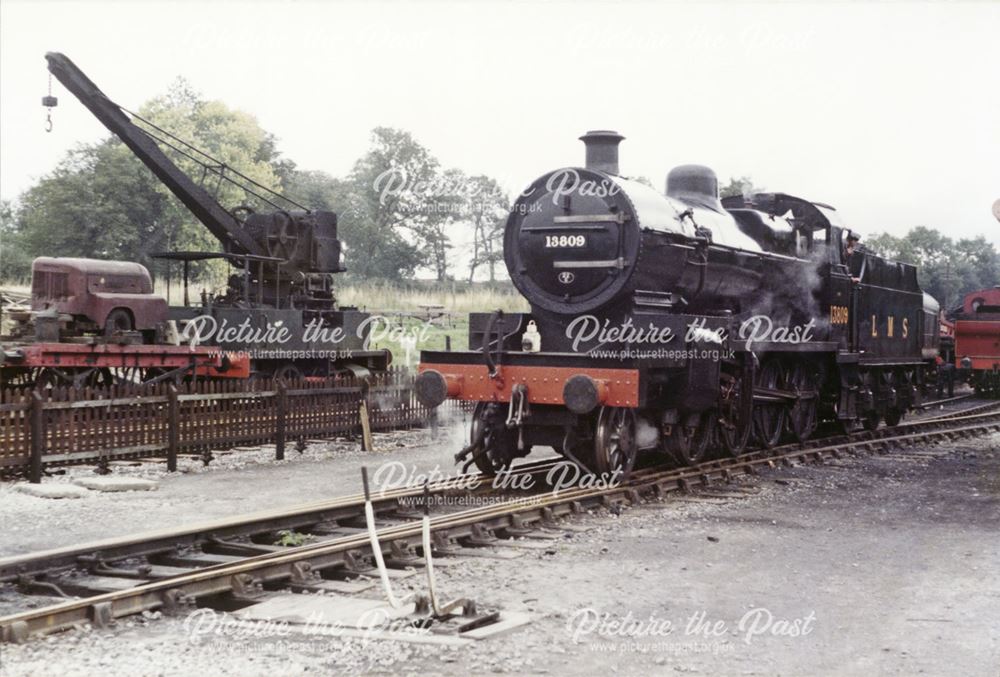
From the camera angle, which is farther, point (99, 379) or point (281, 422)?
point (99, 379)

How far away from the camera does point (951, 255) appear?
68.8 metres

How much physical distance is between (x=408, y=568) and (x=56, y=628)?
94.8 inches

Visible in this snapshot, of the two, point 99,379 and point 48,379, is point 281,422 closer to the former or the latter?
point 48,379

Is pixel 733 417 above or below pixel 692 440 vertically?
above

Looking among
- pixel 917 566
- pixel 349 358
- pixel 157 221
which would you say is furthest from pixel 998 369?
pixel 157 221

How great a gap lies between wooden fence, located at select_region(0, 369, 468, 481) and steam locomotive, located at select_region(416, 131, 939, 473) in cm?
354

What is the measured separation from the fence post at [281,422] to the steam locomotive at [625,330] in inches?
126

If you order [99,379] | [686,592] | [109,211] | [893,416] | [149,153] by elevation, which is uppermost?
[109,211]

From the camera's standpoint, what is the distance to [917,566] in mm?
7352

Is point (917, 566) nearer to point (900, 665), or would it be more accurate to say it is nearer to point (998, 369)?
point (900, 665)

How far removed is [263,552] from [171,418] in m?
5.34

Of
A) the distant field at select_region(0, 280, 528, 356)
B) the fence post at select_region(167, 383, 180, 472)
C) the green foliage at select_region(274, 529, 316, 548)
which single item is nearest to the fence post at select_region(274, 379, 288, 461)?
the fence post at select_region(167, 383, 180, 472)

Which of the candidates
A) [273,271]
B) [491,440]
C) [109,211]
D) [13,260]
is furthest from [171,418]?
[13,260]

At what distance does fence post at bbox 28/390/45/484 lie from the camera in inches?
425
